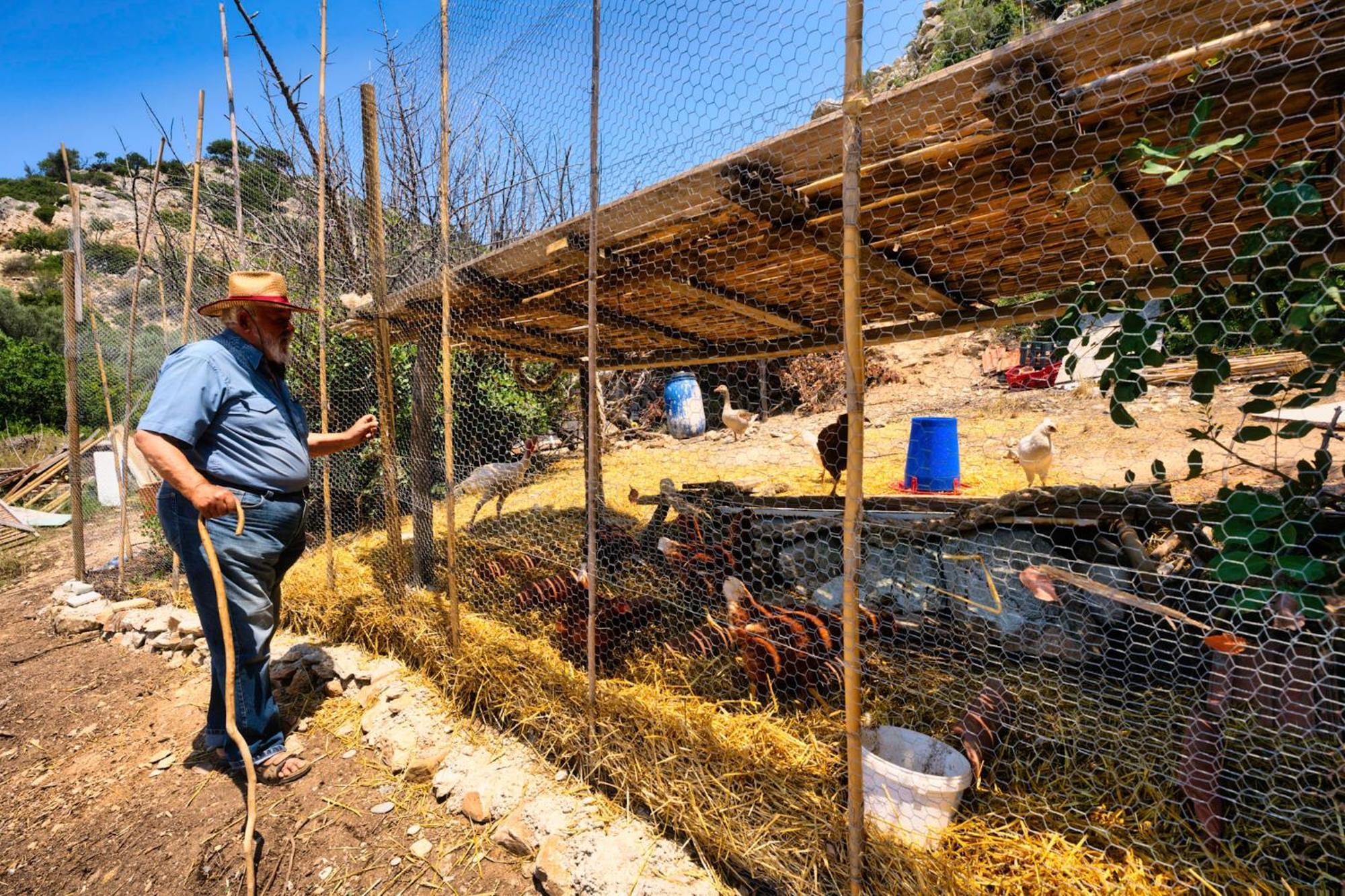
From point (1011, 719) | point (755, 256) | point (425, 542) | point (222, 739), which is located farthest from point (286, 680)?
point (1011, 719)

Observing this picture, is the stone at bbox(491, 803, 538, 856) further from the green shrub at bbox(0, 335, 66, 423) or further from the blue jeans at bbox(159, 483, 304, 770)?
the green shrub at bbox(0, 335, 66, 423)

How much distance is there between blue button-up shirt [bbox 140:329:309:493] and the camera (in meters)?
2.08

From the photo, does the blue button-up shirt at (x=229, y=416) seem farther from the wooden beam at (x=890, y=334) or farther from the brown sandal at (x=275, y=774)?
the wooden beam at (x=890, y=334)

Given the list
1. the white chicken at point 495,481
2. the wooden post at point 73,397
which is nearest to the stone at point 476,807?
the white chicken at point 495,481

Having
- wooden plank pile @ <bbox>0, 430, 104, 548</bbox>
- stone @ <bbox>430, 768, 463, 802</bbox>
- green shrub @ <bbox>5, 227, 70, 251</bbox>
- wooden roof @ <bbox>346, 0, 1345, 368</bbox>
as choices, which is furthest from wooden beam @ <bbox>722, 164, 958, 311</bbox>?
green shrub @ <bbox>5, 227, 70, 251</bbox>

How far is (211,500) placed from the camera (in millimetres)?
2025

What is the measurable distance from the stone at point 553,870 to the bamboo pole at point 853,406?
951mm

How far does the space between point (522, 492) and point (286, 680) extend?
376 cm

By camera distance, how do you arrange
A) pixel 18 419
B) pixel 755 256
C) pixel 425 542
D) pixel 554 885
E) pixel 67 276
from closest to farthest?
pixel 554 885, pixel 755 256, pixel 425 542, pixel 67 276, pixel 18 419

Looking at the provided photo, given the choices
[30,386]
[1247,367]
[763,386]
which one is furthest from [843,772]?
[30,386]

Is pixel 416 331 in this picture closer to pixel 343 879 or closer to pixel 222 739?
pixel 222 739

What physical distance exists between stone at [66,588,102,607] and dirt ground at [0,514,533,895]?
126 centimetres

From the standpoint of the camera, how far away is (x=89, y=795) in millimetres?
2453

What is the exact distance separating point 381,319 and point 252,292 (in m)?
0.99
